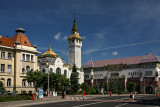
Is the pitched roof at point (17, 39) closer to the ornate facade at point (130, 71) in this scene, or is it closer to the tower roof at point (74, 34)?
the ornate facade at point (130, 71)

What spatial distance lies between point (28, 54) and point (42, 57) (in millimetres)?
24381

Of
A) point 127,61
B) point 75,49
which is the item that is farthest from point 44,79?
point 127,61

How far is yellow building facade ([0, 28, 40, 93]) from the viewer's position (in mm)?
50250

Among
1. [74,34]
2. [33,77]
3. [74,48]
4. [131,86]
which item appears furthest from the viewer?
Answer: [74,34]

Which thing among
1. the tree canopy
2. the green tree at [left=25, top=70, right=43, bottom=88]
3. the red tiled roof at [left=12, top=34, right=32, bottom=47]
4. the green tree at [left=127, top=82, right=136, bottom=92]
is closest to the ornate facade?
the green tree at [left=127, top=82, right=136, bottom=92]

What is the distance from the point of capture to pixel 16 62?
5216 centimetres

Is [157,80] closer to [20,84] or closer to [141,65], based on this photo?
[141,65]

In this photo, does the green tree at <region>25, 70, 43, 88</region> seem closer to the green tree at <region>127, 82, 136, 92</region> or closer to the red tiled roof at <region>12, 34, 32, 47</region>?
the red tiled roof at <region>12, 34, 32, 47</region>

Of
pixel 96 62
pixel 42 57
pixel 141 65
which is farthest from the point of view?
pixel 96 62

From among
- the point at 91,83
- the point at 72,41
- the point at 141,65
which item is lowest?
the point at 91,83

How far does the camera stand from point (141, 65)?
88000 mm

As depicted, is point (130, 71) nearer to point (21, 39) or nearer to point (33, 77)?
point (21, 39)

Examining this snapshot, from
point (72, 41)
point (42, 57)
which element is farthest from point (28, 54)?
point (72, 41)

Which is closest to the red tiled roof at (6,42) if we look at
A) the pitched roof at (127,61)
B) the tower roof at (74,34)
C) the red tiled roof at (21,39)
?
the red tiled roof at (21,39)
